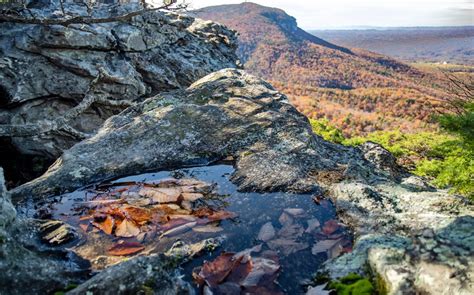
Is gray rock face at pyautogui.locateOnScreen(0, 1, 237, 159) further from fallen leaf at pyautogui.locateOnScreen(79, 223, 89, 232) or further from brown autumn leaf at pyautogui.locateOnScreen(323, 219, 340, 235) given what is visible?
brown autumn leaf at pyautogui.locateOnScreen(323, 219, 340, 235)

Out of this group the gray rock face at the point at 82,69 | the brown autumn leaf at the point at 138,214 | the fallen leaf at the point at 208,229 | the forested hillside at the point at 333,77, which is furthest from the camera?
the forested hillside at the point at 333,77

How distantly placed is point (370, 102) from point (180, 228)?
7551 cm

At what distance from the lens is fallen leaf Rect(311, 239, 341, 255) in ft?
11.7

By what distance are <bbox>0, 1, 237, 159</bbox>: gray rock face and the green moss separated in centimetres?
774

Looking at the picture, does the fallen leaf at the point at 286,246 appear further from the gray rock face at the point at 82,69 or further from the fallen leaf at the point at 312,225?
the gray rock face at the point at 82,69

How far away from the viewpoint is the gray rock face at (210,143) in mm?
5000

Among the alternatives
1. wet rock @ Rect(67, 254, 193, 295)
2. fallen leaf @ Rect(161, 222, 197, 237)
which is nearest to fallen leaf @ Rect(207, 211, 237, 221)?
fallen leaf @ Rect(161, 222, 197, 237)

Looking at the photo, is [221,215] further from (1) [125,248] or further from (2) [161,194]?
(1) [125,248]

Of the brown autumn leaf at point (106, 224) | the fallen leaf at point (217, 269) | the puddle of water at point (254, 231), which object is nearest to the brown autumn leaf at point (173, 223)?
the puddle of water at point (254, 231)

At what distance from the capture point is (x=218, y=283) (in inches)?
120

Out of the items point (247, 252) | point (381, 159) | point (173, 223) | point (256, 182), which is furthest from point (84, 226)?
point (381, 159)

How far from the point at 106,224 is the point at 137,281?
145cm

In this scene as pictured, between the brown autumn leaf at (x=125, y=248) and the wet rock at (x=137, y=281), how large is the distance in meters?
0.70

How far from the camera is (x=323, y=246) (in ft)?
11.9
